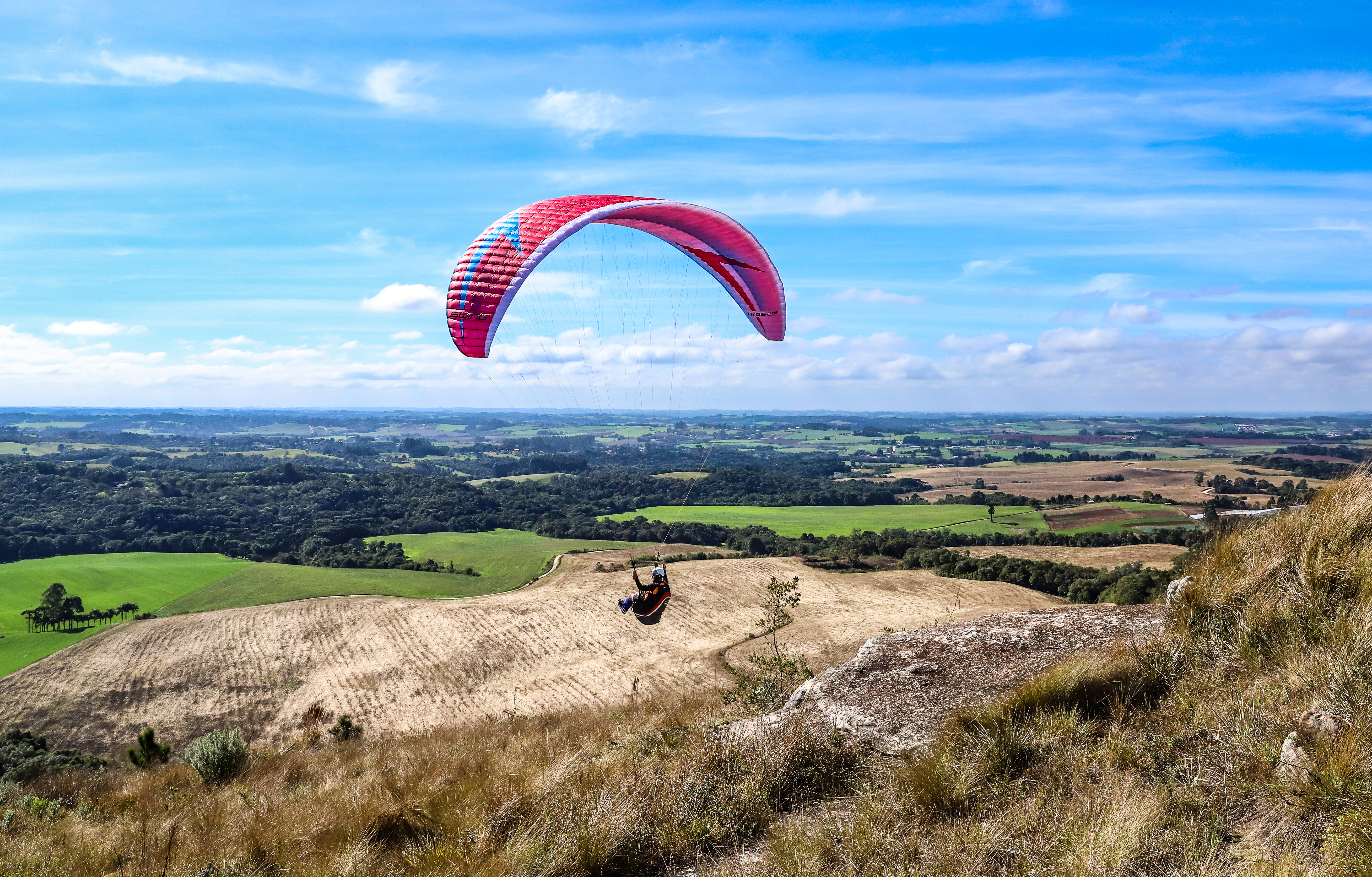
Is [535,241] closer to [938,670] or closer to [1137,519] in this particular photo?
[938,670]

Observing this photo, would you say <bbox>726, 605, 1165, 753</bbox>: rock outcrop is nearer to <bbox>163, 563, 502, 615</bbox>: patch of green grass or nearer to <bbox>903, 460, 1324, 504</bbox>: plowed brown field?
<bbox>163, 563, 502, 615</bbox>: patch of green grass

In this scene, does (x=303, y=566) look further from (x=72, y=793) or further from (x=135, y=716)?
(x=72, y=793)

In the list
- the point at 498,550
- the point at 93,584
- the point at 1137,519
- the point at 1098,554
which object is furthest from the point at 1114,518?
the point at 93,584

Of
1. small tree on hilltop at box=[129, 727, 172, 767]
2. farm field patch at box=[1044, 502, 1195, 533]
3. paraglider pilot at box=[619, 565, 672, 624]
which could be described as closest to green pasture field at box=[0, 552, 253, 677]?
small tree on hilltop at box=[129, 727, 172, 767]

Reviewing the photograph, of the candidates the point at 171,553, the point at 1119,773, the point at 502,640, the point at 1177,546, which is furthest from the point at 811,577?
the point at 171,553

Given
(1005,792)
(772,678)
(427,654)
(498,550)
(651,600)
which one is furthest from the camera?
(498,550)
